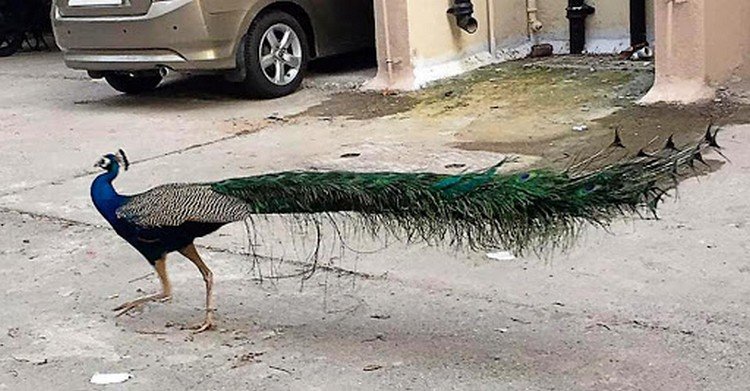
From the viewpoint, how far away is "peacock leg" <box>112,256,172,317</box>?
463 cm

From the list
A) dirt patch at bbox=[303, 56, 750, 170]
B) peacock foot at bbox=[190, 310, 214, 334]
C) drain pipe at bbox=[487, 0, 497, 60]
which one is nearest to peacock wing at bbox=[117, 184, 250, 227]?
peacock foot at bbox=[190, 310, 214, 334]

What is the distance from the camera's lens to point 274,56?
9.73 metres

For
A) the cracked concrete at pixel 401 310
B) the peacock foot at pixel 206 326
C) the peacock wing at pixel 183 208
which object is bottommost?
the cracked concrete at pixel 401 310

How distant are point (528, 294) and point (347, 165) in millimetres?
2571

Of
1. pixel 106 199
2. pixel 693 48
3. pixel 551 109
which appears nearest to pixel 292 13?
pixel 551 109

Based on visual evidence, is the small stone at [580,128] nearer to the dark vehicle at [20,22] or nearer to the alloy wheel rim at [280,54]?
the alloy wheel rim at [280,54]

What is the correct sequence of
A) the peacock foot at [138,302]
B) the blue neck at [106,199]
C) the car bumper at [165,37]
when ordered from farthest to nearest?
1. the car bumper at [165,37]
2. the peacock foot at [138,302]
3. the blue neck at [106,199]

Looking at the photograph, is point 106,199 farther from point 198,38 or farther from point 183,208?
point 198,38

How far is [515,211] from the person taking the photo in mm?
4031

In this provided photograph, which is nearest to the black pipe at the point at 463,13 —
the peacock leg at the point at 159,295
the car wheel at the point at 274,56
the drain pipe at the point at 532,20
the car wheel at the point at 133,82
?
the drain pipe at the point at 532,20

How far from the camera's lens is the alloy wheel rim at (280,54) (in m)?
9.67

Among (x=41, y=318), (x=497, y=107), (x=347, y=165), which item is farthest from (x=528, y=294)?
(x=497, y=107)

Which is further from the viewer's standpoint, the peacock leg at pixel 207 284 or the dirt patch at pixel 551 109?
the dirt patch at pixel 551 109

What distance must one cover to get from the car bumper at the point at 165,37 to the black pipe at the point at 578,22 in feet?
9.74
